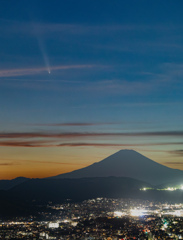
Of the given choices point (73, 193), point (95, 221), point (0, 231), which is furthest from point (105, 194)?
point (0, 231)

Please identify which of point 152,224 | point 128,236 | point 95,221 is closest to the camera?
point 128,236

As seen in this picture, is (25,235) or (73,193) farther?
(73,193)

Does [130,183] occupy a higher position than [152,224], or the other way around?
[130,183]

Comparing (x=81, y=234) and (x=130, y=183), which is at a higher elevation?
(x=130, y=183)

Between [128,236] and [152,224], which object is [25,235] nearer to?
[128,236]

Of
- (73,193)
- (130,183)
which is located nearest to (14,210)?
(73,193)

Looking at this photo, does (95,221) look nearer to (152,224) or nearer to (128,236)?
(152,224)

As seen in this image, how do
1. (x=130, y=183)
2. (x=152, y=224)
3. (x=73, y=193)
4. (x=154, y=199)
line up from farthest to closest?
(x=130, y=183)
(x=73, y=193)
(x=154, y=199)
(x=152, y=224)

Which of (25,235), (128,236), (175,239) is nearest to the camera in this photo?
(175,239)

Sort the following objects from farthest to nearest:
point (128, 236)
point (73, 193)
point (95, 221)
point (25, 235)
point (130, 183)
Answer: point (130, 183) < point (73, 193) < point (95, 221) < point (25, 235) < point (128, 236)
